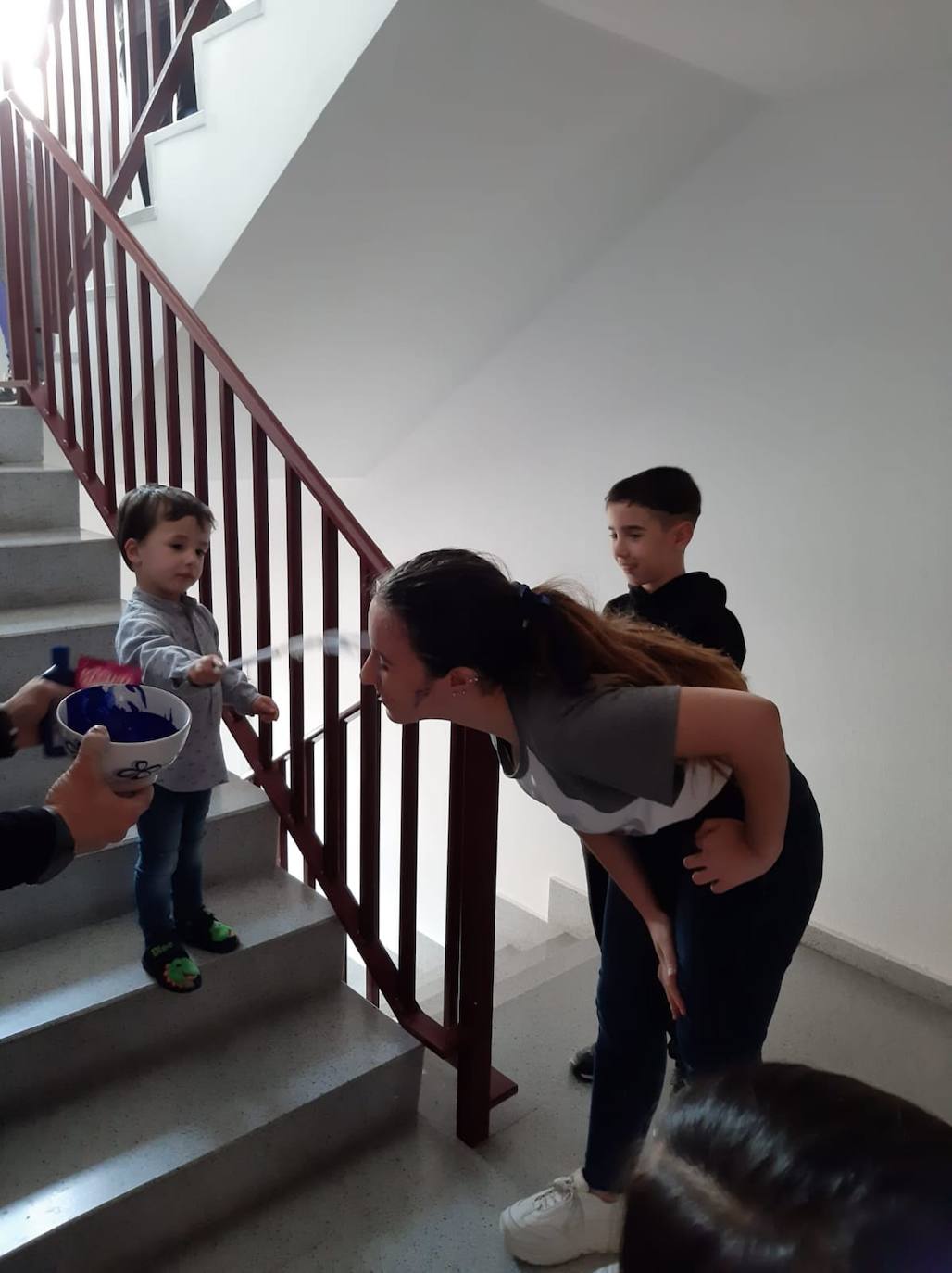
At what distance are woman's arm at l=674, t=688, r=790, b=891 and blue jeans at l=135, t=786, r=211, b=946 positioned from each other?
1063mm

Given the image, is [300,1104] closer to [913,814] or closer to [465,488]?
[913,814]

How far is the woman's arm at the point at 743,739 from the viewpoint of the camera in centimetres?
103

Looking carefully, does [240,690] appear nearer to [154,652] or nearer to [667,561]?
[154,652]

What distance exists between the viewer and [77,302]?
8.38ft

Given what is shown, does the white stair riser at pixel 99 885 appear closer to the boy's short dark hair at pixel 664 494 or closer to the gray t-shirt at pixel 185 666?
the gray t-shirt at pixel 185 666

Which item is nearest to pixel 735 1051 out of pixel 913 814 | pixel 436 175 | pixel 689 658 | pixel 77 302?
pixel 689 658

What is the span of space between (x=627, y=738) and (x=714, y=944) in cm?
38

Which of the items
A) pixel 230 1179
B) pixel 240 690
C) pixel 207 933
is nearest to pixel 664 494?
pixel 240 690

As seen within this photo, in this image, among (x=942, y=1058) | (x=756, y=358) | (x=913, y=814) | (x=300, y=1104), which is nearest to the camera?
(x=300, y=1104)

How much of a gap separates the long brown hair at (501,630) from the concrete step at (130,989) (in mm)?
992

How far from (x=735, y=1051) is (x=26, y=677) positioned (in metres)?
1.65

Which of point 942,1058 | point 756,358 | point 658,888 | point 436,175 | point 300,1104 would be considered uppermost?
point 436,175

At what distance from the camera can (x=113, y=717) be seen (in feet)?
4.03

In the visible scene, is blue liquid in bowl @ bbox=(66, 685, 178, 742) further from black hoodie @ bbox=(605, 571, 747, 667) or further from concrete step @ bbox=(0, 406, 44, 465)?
concrete step @ bbox=(0, 406, 44, 465)
